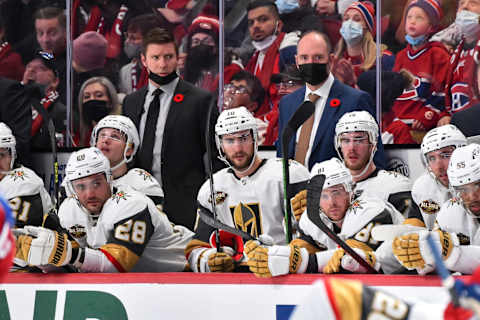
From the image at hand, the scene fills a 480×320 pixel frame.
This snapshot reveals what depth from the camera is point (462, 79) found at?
521 cm

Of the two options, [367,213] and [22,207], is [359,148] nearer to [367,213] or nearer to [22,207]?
[367,213]

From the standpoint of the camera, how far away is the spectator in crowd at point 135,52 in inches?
232

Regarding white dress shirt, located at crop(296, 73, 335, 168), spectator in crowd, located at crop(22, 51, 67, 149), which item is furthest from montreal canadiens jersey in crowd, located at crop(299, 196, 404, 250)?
spectator in crowd, located at crop(22, 51, 67, 149)

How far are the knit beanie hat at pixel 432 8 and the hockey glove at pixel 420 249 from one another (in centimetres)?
227

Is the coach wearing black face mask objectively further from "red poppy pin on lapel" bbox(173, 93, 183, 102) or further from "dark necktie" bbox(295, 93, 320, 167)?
"red poppy pin on lapel" bbox(173, 93, 183, 102)

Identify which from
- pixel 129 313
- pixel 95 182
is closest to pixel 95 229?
pixel 95 182

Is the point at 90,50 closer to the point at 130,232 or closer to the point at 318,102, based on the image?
the point at 318,102

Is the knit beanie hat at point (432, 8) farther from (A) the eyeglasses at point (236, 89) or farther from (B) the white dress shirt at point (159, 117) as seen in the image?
(B) the white dress shirt at point (159, 117)

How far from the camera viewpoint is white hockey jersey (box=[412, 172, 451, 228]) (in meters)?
4.46

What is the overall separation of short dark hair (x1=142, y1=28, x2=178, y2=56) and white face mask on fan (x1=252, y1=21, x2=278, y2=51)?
1.77 feet

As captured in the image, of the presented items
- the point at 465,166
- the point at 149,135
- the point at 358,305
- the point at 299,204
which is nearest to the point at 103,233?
the point at 299,204

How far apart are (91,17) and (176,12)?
0.62 metres

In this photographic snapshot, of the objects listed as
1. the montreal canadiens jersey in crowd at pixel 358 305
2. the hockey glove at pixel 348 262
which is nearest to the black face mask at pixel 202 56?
the hockey glove at pixel 348 262

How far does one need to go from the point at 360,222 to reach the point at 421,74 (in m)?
1.66
